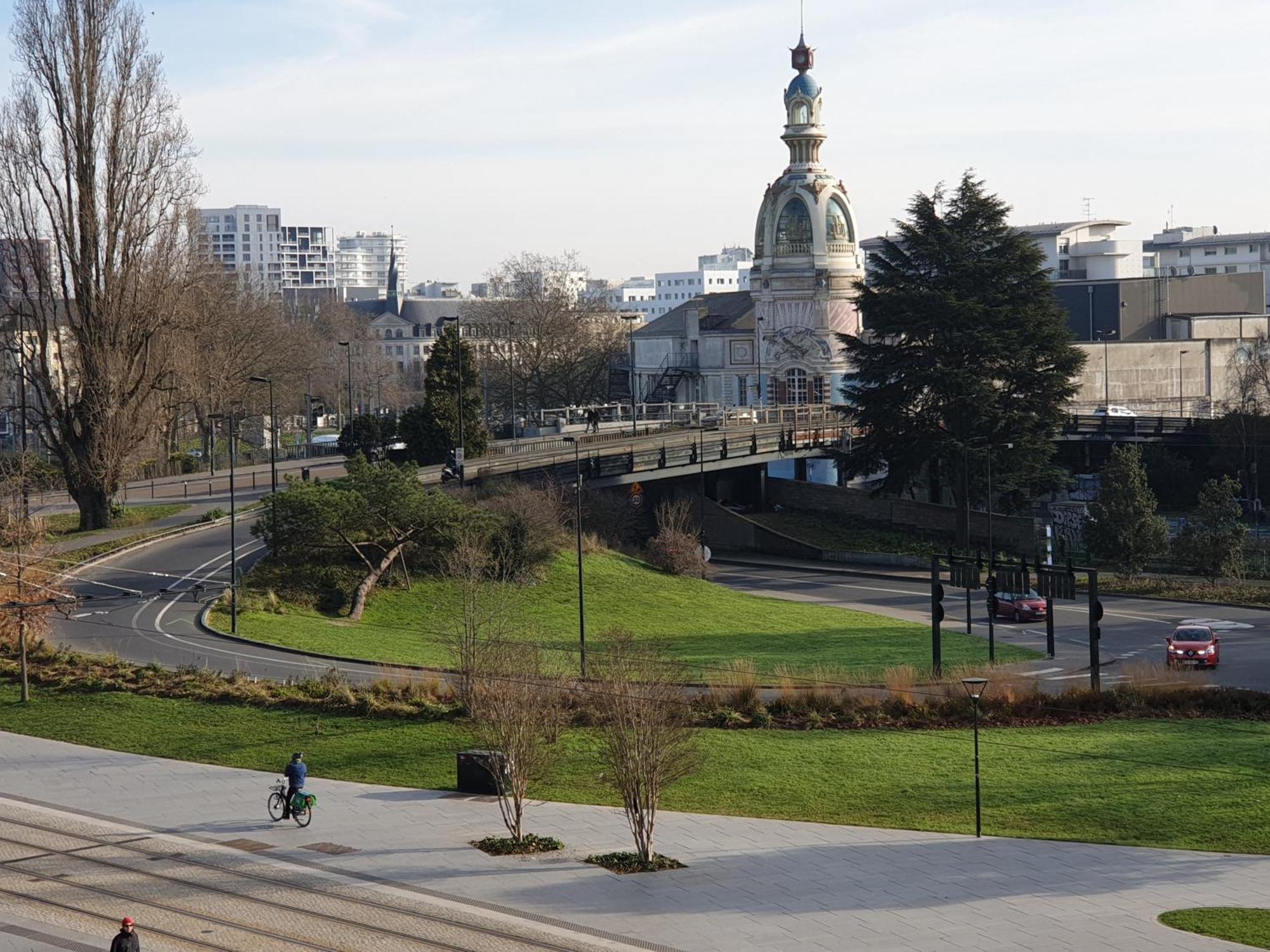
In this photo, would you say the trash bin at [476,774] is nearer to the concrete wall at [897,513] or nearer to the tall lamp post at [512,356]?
the concrete wall at [897,513]

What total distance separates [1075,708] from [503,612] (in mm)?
12989

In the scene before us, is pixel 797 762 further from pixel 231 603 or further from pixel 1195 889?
pixel 231 603

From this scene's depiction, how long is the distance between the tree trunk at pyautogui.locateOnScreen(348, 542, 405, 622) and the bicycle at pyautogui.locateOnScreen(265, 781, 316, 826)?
19775 millimetres

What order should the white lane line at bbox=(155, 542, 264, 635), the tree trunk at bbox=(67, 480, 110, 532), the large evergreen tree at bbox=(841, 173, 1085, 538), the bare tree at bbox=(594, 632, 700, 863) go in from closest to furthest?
1. the bare tree at bbox=(594, 632, 700, 863)
2. the white lane line at bbox=(155, 542, 264, 635)
3. the tree trunk at bbox=(67, 480, 110, 532)
4. the large evergreen tree at bbox=(841, 173, 1085, 538)

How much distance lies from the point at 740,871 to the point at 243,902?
671 centimetres

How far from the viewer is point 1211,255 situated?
15350cm

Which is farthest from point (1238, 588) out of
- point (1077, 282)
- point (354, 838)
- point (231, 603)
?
point (1077, 282)

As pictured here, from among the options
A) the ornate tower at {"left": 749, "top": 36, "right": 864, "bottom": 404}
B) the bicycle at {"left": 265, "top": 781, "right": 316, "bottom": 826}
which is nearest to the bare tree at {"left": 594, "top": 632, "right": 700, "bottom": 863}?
the bicycle at {"left": 265, "top": 781, "right": 316, "bottom": 826}

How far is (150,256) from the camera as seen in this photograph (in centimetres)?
5400

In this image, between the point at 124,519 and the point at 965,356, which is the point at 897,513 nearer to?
the point at 965,356

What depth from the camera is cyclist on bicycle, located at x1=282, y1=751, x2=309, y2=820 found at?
23906 mm

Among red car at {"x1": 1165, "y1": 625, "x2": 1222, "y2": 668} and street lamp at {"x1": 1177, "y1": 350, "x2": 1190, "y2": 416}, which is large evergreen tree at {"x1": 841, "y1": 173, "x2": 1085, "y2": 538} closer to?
red car at {"x1": 1165, "y1": 625, "x2": 1222, "y2": 668}

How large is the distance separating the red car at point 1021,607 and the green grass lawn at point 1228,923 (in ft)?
94.2

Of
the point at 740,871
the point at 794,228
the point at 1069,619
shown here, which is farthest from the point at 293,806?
the point at 794,228
